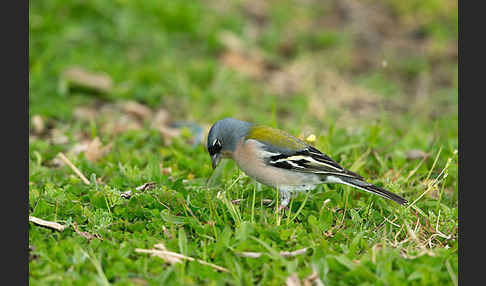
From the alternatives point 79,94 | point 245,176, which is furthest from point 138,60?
point 245,176

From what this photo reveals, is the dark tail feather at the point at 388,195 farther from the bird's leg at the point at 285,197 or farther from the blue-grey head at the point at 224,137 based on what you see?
the blue-grey head at the point at 224,137

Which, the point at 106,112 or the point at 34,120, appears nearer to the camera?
the point at 34,120

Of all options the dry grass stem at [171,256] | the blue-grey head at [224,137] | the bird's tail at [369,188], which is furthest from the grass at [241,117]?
the blue-grey head at [224,137]

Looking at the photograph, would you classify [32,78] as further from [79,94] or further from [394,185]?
[394,185]

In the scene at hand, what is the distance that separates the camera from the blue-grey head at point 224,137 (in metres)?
5.64

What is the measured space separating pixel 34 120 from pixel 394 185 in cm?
525

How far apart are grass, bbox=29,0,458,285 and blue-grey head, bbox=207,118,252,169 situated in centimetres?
30

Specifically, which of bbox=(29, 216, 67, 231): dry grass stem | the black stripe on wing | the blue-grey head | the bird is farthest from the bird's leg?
bbox=(29, 216, 67, 231): dry grass stem

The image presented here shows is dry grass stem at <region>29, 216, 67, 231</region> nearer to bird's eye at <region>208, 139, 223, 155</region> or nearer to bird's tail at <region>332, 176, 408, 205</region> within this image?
bird's eye at <region>208, 139, 223, 155</region>

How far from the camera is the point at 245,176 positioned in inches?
234

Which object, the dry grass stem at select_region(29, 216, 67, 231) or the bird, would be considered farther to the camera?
the bird

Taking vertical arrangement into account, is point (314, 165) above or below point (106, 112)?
above

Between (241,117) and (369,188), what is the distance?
4086mm

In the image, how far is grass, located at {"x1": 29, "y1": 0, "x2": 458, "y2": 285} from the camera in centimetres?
431
